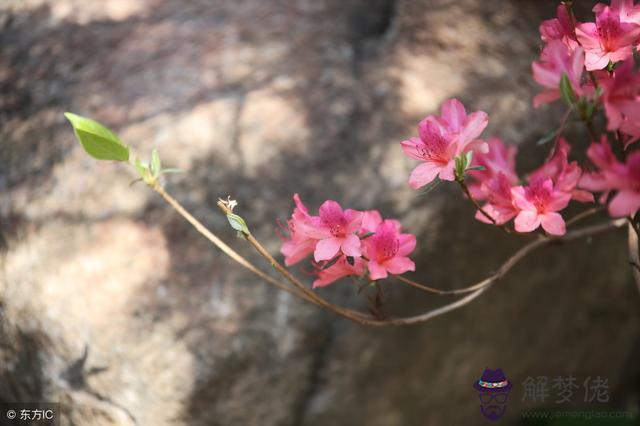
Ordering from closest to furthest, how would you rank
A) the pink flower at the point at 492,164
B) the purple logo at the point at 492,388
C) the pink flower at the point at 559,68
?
the pink flower at the point at 559,68 → the pink flower at the point at 492,164 → the purple logo at the point at 492,388

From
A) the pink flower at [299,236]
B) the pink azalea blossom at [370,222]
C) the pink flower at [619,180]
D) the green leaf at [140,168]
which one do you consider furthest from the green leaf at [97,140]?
the pink flower at [619,180]

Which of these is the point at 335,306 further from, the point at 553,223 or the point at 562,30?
the point at 562,30

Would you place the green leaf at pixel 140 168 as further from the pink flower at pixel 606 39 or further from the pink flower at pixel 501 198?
the pink flower at pixel 606 39

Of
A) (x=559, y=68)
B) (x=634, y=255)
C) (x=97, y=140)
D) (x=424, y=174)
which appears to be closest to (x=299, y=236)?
(x=424, y=174)

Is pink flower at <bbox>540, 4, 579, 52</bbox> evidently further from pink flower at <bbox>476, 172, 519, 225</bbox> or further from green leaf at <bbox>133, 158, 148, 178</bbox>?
green leaf at <bbox>133, 158, 148, 178</bbox>

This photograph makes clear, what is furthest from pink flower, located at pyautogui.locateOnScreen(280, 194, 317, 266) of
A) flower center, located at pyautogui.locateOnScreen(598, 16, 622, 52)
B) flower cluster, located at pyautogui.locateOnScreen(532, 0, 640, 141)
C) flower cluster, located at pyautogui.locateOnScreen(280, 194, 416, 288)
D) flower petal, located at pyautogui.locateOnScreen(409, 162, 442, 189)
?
flower center, located at pyautogui.locateOnScreen(598, 16, 622, 52)

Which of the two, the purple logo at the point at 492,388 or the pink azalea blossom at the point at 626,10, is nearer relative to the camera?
the pink azalea blossom at the point at 626,10

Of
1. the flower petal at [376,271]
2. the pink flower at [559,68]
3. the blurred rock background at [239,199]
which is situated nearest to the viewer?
the pink flower at [559,68]
